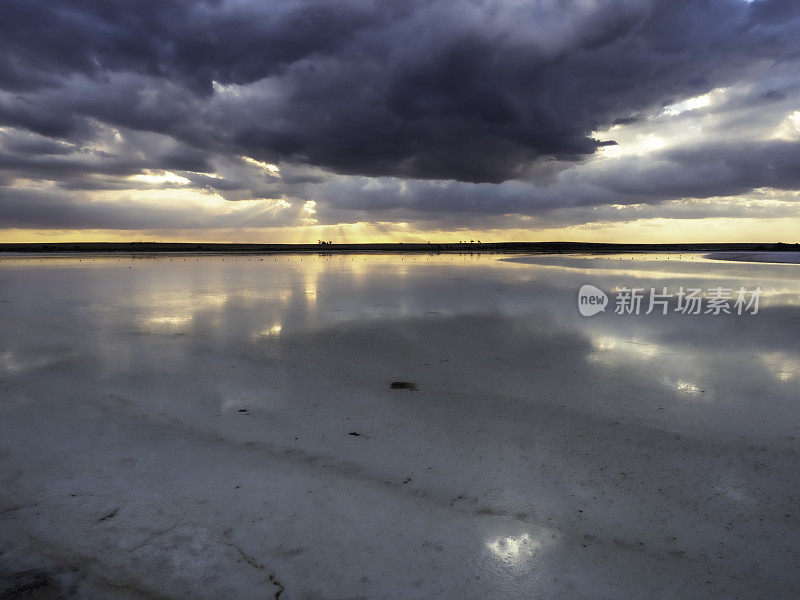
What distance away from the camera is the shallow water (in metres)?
2.71

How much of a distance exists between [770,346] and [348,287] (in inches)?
514

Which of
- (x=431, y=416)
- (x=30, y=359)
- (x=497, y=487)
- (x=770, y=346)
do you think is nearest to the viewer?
(x=497, y=487)

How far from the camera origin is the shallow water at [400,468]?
271 centimetres

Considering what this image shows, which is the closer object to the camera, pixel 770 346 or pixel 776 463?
pixel 776 463

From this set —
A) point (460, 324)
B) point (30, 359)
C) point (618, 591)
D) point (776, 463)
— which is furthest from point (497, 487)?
point (30, 359)

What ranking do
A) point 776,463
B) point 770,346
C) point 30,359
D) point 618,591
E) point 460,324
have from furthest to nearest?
1. point 460,324
2. point 770,346
3. point 30,359
4. point 776,463
5. point 618,591

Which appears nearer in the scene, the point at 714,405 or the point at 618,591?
the point at 618,591

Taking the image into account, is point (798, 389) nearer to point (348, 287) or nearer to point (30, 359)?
point (30, 359)

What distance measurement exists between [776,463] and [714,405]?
4.65ft

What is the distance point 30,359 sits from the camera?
711 centimetres

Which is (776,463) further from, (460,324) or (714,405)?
(460,324)

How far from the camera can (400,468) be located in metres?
3.83

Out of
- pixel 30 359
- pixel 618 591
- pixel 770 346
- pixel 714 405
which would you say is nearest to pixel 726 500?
pixel 618 591

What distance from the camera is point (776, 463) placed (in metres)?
3.92
